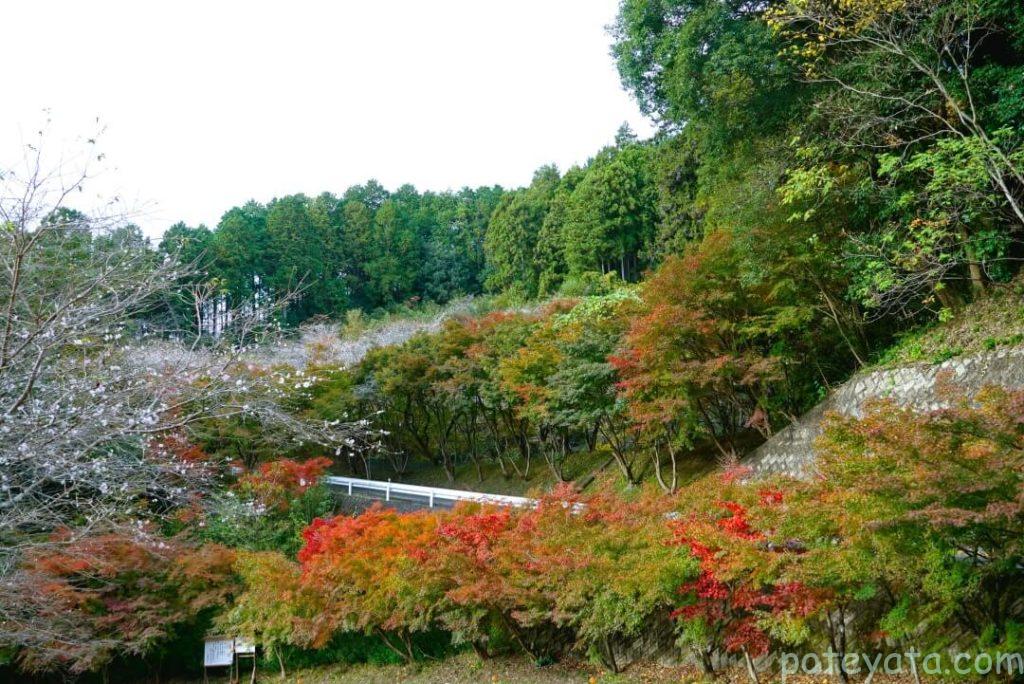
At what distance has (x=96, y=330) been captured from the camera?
6.04 metres

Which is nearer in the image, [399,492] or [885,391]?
[885,391]

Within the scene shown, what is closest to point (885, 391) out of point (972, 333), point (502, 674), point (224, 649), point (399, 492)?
point (972, 333)

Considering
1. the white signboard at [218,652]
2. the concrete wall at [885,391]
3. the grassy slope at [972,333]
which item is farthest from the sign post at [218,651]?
the grassy slope at [972,333]

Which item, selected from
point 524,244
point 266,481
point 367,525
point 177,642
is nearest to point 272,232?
point 524,244

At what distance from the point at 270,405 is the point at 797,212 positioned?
30.3ft

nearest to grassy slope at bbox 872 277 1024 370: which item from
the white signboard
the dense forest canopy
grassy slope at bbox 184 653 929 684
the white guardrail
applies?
the dense forest canopy

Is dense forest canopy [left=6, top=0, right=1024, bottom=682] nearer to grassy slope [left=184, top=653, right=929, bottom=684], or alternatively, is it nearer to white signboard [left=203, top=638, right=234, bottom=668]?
grassy slope [left=184, top=653, right=929, bottom=684]

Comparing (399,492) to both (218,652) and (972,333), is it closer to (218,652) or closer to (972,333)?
(218,652)

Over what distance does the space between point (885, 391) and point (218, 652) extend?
36.8 feet

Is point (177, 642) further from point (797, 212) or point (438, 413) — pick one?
point (797, 212)

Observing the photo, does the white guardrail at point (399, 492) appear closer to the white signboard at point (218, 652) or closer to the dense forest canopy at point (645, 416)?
the dense forest canopy at point (645, 416)

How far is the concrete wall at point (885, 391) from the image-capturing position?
9.74 meters

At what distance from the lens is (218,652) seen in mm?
11430

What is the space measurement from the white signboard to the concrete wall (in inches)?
353
